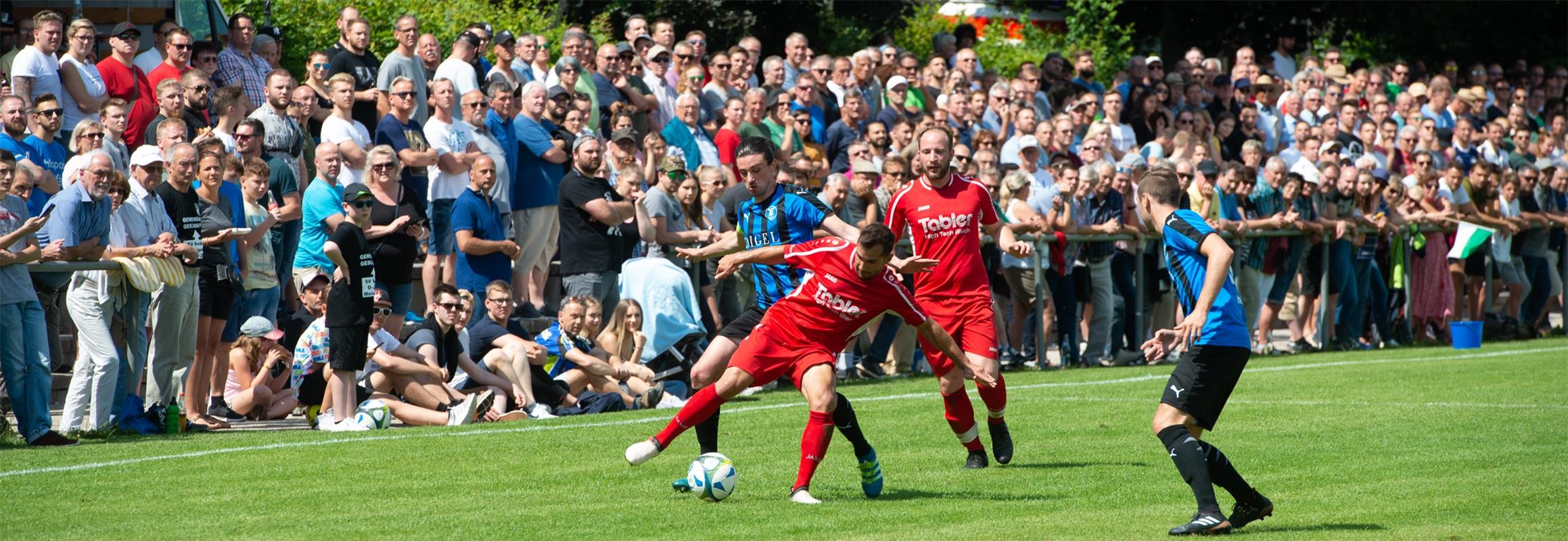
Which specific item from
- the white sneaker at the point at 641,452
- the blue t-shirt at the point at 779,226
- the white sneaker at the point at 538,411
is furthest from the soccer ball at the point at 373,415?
the white sneaker at the point at 641,452

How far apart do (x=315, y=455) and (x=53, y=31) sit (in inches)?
219

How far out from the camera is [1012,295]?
16688 mm

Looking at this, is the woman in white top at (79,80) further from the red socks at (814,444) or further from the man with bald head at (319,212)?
the red socks at (814,444)

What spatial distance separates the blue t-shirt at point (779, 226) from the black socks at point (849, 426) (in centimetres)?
112

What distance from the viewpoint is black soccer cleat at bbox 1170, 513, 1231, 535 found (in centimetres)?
746

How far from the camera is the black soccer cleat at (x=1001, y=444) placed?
10031 mm

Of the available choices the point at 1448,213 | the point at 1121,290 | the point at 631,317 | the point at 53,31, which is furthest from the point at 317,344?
the point at 1448,213

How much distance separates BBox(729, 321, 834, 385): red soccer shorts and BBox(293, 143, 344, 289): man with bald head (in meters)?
5.49

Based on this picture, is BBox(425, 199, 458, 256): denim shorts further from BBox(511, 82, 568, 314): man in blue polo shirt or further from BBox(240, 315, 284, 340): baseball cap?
BBox(240, 315, 284, 340): baseball cap

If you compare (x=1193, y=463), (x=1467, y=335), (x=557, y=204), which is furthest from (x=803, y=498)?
(x=1467, y=335)

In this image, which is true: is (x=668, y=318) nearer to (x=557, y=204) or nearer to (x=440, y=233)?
(x=557, y=204)

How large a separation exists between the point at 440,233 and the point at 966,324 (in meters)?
5.94

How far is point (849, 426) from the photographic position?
29.0ft

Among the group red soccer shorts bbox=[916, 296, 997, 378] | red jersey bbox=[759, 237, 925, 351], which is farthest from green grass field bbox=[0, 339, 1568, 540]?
red jersey bbox=[759, 237, 925, 351]
